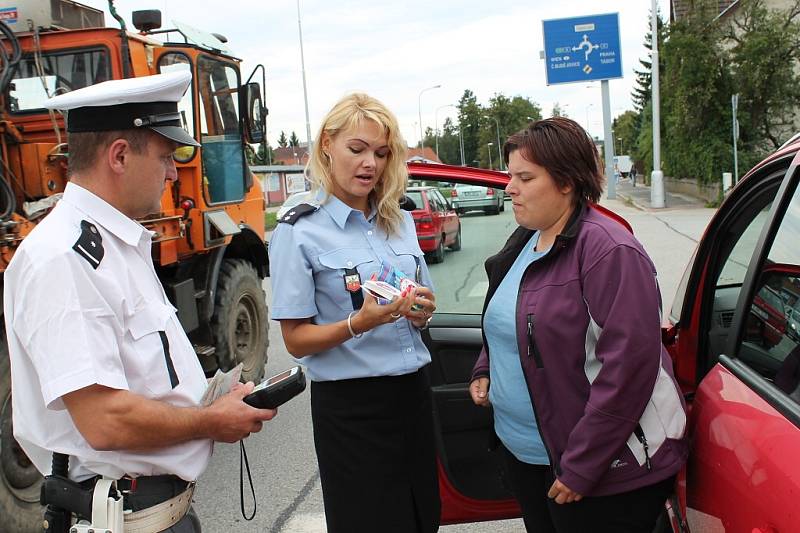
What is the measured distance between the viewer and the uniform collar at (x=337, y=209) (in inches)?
92.6

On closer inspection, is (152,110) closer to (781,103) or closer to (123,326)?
(123,326)

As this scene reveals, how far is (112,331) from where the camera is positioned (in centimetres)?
159

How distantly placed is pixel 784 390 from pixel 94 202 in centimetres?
167

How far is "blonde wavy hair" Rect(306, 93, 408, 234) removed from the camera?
7.61ft

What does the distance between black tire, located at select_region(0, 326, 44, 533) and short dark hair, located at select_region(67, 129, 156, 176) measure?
2319 mm

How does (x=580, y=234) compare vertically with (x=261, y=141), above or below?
below

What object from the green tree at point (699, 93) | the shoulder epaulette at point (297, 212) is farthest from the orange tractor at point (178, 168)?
the green tree at point (699, 93)

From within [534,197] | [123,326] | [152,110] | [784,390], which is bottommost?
[784,390]

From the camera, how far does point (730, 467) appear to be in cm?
172

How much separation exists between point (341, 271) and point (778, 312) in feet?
4.13

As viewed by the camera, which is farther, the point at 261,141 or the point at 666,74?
the point at 666,74

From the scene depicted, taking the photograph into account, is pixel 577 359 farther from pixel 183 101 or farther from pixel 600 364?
pixel 183 101

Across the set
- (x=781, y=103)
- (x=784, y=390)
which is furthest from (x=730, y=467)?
(x=781, y=103)

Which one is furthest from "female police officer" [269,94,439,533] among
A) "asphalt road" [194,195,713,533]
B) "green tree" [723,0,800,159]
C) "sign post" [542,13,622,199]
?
"sign post" [542,13,622,199]
